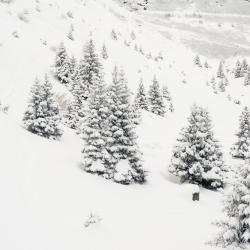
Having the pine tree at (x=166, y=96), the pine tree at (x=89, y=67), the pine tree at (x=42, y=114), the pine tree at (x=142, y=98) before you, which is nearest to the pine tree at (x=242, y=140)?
the pine tree at (x=142, y=98)

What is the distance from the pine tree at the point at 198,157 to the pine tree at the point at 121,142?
10.8 feet

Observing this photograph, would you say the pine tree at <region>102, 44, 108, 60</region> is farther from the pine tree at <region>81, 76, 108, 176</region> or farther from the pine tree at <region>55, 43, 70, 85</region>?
the pine tree at <region>81, 76, 108, 176</region>

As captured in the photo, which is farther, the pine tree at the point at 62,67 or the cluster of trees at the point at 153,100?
the cluster of trees at the point at 153,100

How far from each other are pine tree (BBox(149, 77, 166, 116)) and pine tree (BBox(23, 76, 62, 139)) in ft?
57.7

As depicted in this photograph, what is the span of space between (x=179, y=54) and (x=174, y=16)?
20339 mm

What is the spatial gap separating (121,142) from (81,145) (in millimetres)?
3839

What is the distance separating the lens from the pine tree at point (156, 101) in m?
44.1

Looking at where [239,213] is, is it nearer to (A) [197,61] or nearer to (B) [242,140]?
(B) [242,140]

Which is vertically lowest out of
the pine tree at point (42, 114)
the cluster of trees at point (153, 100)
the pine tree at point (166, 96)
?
the pine tree at point (166, 96)

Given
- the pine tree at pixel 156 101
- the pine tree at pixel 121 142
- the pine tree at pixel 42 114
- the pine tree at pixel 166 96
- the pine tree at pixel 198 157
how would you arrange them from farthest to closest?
the pine tree at pixel 166 96 → the pine tree at pixel 156 101 → the pine tree at pixel 198 157 → the pine tree at pixel 42 114 → the pine tree at pixel 121 142

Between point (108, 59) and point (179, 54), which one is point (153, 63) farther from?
point (179, 54)

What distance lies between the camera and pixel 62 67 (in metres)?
40.0

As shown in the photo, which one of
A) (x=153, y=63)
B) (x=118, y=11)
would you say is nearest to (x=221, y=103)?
(x=153, y=63)

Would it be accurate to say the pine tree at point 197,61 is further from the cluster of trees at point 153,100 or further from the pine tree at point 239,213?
the pine tree at point 239,213
